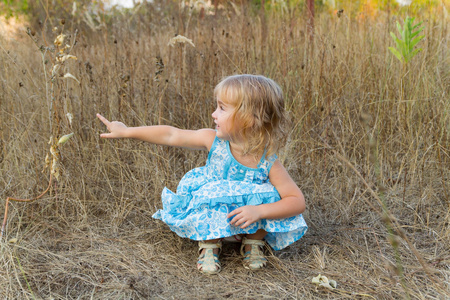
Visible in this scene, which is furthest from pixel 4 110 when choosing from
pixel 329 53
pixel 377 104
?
pixel 377 104

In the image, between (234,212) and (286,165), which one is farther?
(286,165)

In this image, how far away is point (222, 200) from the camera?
1.70 metres

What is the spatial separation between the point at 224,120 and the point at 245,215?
1.25ft

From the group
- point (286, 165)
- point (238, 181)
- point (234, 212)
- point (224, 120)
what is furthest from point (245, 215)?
point (286, 165)

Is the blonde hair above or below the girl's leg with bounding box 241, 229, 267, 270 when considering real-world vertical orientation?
above

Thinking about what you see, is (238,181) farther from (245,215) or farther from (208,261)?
(208,261)

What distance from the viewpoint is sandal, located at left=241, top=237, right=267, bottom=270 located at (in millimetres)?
1786

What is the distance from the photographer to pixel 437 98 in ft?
8.74

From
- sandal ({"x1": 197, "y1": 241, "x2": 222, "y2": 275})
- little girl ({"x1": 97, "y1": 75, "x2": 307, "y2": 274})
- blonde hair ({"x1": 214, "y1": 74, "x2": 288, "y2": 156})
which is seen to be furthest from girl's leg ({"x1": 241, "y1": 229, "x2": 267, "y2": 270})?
blonde hair ({"x1": 214, "y1": 74, "x2": 288, "y2": 156})

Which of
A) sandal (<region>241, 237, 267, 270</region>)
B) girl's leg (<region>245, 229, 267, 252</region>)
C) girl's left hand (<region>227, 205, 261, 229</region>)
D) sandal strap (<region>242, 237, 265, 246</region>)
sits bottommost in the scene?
sandal (<region>241, 237, 267, 270</region>)

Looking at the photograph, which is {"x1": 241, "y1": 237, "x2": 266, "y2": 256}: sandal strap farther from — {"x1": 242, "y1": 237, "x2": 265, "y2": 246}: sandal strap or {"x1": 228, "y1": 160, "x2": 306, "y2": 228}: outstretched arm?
Result: {"x1": 228, "y1": 160, "x2": 306, "y2": 228}: outstretched arm

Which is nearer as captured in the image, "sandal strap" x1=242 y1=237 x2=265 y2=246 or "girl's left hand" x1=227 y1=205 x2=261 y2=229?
"girl's left hand" x1=227 y1=205 x2=261 y2=229

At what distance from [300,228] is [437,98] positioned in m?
1.45

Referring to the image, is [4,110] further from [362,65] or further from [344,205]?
[362,65]
